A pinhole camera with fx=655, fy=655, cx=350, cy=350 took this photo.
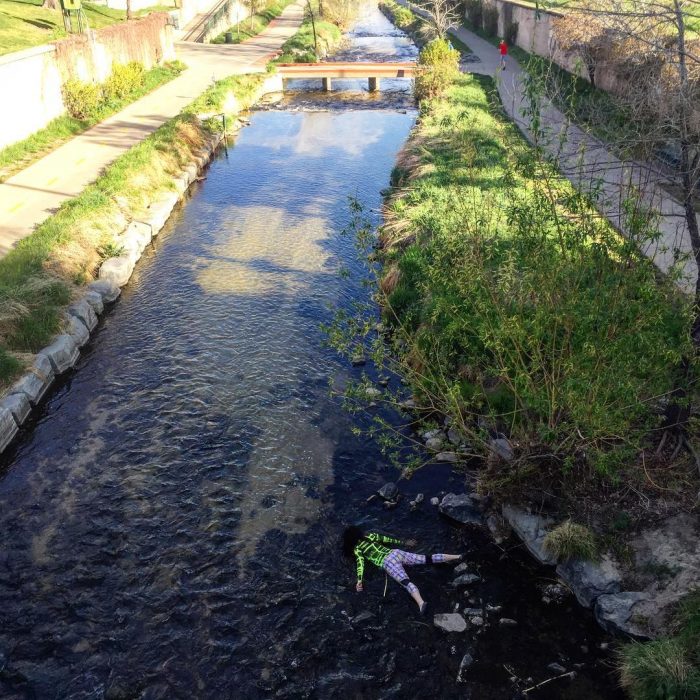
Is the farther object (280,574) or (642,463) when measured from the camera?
(642,463)

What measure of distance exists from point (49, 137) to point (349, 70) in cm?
2177

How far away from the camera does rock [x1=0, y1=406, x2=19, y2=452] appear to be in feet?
39.2

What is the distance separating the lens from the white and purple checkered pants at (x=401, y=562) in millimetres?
9320

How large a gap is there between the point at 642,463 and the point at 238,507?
6444mm

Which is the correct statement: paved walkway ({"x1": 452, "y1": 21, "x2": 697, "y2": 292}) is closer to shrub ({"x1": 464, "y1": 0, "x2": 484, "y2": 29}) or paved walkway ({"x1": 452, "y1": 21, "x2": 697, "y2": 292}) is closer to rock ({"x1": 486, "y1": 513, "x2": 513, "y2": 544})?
shrub ({"x1": 464, "y1": 0, "x2": 484, "y2": 29})

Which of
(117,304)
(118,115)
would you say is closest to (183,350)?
(117,304)

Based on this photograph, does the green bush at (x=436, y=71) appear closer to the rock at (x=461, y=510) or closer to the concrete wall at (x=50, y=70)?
the concrete wall at (x=50, y=70)

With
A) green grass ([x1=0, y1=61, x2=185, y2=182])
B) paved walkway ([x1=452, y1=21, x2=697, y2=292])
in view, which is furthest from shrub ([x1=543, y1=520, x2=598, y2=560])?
green grass ([x1=0, y1=61, x2=185, y2=182])

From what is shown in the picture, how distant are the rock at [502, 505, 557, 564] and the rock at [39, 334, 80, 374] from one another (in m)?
9.76

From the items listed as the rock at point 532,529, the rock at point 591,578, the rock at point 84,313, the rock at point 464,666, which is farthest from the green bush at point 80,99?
the rock at point 464,666

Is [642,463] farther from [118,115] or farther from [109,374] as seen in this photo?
[118,115]

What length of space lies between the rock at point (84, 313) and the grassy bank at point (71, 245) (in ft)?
0.85

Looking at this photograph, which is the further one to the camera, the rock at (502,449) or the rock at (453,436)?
the rock at (453,436)

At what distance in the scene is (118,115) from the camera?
1166 inches
